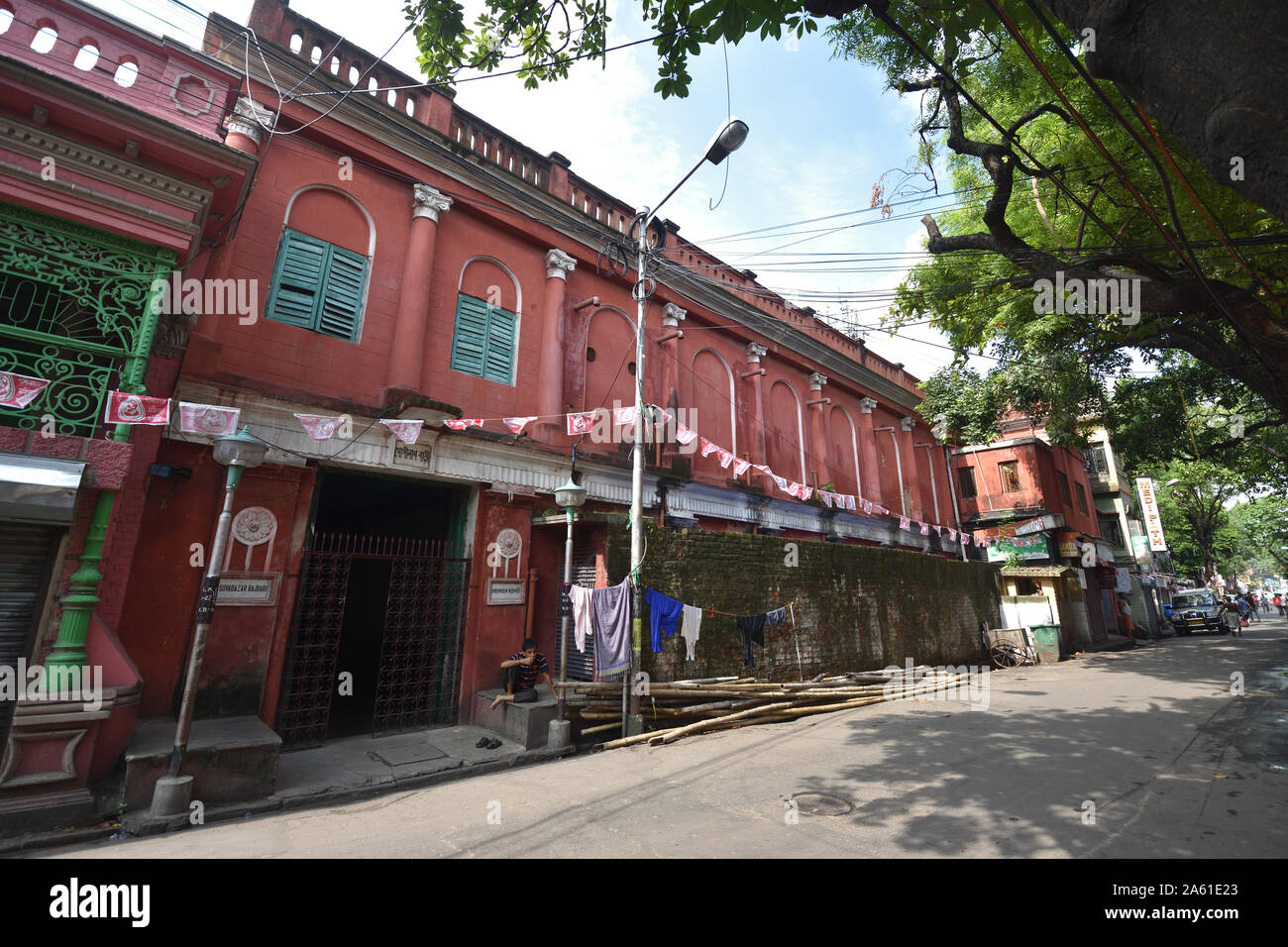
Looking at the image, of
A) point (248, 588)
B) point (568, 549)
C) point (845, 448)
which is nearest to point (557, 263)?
point (568, 549)

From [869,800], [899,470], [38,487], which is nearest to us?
[38,487]

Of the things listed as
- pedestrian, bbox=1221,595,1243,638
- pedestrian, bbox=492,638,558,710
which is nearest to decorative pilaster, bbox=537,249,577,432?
pedestrian, bbox=492,638,558,710

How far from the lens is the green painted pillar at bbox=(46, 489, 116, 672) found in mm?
5199

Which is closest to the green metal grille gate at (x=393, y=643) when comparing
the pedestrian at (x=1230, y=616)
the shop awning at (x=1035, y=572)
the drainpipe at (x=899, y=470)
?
the drainpipe at (x=899, y=470)

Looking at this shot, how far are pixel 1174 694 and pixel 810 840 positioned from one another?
1128cm

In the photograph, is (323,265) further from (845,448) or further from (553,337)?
(845,448)

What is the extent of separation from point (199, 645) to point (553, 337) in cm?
751

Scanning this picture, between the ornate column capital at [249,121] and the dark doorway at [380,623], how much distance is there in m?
4.98

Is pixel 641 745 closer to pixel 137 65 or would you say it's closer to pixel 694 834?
pixel 694 834

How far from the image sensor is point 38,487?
4.99 metres

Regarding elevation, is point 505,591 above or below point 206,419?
below

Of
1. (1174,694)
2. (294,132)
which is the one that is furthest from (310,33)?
(1174,694)

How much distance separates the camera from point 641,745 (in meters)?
8.16

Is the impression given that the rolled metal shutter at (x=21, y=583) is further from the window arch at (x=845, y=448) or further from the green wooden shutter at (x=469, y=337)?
the window arch at (x=845, y=448)
